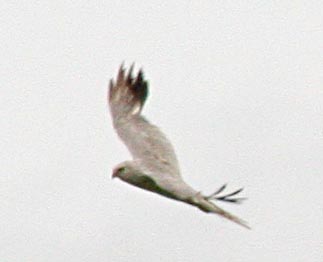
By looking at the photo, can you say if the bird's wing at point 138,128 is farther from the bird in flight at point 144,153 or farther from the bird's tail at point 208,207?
the bird's tail at point 208,207

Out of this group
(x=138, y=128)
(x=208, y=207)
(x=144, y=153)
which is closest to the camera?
(x=208, y=207)

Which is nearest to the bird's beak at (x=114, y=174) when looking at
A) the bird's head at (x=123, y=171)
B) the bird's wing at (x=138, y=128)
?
the bird's head at (x=123, y=171)

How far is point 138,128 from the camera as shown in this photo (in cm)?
2553

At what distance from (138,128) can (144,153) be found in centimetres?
160

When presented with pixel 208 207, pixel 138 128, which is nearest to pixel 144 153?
pixel 138 128

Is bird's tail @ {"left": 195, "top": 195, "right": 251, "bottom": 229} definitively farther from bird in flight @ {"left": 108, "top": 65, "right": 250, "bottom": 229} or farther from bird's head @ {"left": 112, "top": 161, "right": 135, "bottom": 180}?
bird's head @ {"left": 112, "top": 161, "right": 135, "bottom": 180}

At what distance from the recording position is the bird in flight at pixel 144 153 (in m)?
20.9

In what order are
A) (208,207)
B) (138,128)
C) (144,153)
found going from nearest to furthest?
1. (208,207)
2. (144,153)
3. (138,128)

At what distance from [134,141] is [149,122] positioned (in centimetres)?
92

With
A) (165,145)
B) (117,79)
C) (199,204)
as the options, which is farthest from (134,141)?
(199,204)

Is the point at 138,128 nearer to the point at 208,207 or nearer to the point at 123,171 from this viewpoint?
the point at 123,171

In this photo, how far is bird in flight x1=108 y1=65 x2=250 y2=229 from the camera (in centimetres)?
2090

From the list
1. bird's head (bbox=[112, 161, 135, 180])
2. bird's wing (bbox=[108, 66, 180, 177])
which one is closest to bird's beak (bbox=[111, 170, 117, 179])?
bird's head (bbox=[112, 161, 135, 180])

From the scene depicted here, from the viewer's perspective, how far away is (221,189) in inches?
779
